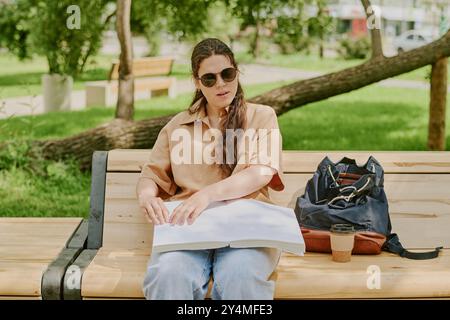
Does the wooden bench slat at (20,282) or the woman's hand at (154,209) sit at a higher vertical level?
the woman's hand at (154,209)

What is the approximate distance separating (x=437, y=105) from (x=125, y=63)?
284cm

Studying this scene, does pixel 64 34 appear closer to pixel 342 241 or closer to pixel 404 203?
pixel 404 203

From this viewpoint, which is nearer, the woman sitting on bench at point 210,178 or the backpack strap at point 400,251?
the woman sitting on bench at point 210,178

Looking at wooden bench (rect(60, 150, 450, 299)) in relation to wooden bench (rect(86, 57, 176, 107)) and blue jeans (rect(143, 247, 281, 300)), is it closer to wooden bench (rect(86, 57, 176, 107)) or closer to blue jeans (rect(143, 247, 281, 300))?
blue jeans (rect(143, 247, 281, 300))

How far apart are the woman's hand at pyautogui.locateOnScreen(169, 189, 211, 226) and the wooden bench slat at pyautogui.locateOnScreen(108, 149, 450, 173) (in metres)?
0.65

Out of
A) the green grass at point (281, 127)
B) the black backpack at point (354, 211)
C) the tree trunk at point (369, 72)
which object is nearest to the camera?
the black backpack at point (354, 211)

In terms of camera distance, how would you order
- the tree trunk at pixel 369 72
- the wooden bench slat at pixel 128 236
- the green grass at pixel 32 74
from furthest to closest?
the green grass at pixel 32 74 → the tree trunk at pixel 369 72 → the wooden bench slat at pixel 128 236

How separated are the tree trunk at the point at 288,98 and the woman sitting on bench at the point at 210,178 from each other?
3.05m

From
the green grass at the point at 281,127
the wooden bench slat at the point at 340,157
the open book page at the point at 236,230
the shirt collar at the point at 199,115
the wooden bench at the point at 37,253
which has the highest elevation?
the shirt collar at the point at 199,115

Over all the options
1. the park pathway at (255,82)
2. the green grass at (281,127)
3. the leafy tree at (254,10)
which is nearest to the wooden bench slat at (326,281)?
the green grass at (281,127)

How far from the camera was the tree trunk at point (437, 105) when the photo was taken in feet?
22.1

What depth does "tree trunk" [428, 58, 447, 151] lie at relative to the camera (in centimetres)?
673

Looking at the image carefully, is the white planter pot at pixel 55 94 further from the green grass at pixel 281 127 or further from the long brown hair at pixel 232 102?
the long brown hair at pixel 232 102
